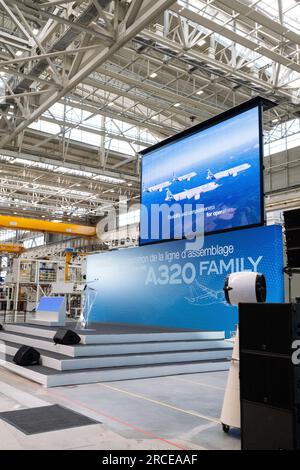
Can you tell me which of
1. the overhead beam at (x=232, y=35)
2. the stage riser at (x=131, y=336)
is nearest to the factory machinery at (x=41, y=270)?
the stage riser at (x=131, y=336)

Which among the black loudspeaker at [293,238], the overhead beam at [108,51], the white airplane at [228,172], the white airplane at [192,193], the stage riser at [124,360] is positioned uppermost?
the overhead beam at [108,51]

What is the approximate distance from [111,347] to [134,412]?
226cm

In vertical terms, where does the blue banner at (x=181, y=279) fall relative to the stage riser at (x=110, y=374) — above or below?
above

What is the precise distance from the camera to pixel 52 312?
8.62 m

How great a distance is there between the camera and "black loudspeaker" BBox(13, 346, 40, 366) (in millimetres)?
5512

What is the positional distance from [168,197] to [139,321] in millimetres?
3093

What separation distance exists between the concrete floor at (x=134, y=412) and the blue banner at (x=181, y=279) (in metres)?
2.44

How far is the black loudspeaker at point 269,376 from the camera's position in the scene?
7.88ft

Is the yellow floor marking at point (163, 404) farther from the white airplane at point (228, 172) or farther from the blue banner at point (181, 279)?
the white airplane at point (228, 172)

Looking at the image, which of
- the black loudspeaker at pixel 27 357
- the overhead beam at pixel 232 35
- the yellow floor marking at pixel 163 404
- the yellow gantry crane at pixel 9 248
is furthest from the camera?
the yellow gantry crane at pixel 9 248

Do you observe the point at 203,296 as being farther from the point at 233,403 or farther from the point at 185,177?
the point at 233,403

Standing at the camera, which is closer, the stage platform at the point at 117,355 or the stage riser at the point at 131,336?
the stage platform at the point at 117,355

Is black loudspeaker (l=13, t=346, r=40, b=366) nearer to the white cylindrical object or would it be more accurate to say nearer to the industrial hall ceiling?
the white cylindrical object
